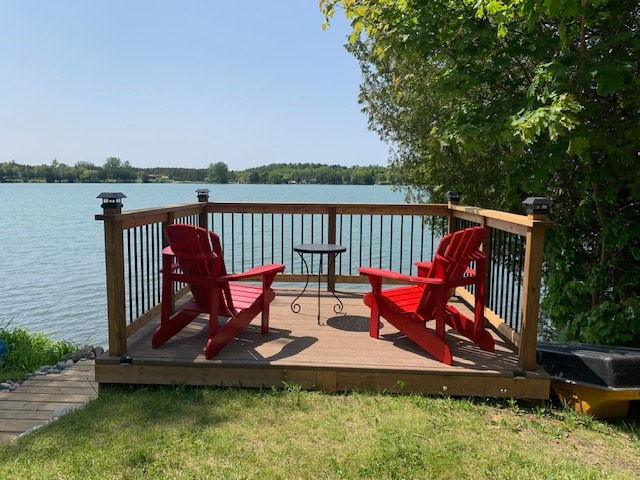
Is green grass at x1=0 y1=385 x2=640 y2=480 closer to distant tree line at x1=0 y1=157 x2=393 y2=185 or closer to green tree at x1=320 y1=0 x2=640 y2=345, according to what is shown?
green tree at x1=320 y1=0 x2=640 y2=345

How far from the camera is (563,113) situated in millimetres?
3068

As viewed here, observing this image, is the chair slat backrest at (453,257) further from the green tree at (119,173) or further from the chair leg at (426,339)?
the green tree at (119,173)

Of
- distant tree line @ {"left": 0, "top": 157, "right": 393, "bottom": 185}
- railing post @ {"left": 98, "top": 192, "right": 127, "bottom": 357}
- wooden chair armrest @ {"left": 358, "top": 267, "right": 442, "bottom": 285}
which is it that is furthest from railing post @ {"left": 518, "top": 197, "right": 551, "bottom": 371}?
distant tree line @ {"left": 0, "top": 157, "right": 393, "bottom": 185}

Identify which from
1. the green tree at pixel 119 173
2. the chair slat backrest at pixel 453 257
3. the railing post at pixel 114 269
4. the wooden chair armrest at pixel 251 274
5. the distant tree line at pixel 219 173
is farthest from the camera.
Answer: the green tree at pixel 119 173

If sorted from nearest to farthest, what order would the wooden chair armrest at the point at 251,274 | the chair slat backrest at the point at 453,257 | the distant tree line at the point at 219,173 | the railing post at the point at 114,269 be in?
the railing post at the point at 114,269 < the chair slat backrest at the point at 453,257 < the wooden chair armrest at the point at 251,274 < the distant tree line at the point at 219,173

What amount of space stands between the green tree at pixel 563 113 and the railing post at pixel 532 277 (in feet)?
1.55

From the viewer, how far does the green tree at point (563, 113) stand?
3.28m

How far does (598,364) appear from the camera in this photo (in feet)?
9.66

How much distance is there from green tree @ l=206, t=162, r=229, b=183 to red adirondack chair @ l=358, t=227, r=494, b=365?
27914 mm

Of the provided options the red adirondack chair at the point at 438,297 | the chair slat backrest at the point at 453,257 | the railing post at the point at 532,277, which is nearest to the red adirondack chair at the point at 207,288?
the red adirondack chair at the point at 438,297

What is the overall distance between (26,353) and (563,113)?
19.7 ft

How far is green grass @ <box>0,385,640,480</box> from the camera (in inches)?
86.0

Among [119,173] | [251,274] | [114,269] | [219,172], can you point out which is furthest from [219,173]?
[114,269]

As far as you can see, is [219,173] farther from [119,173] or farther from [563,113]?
[563,113]
